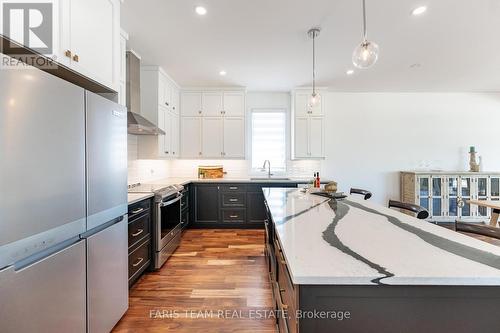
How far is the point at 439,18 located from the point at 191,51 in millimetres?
2862

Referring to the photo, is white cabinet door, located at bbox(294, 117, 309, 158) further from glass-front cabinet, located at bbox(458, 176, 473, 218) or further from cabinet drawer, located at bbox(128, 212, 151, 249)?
cabinet drawer, located at bbox(128, 212, 151, 249)

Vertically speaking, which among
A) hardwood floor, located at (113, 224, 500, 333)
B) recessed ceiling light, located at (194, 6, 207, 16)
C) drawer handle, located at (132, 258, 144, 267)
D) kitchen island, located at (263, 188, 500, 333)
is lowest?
hardwood floor, located at (113, 224, 500, 333)

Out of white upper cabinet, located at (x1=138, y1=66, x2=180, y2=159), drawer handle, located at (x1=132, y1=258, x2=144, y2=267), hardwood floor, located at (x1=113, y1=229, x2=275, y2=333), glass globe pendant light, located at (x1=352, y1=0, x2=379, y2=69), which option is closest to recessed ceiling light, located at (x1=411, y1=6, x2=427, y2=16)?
glass globe pendant light, located at (x1=352, y1=0, x2=379, y2=69)

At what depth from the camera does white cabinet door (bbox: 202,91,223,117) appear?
450 cm

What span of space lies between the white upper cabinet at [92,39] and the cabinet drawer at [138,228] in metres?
1.26

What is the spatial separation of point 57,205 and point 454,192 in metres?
5.83

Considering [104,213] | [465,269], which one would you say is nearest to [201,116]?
[104,213]

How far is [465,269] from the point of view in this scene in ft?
2.53

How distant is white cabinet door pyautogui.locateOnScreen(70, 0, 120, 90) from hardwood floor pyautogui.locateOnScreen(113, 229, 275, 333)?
1.91 m

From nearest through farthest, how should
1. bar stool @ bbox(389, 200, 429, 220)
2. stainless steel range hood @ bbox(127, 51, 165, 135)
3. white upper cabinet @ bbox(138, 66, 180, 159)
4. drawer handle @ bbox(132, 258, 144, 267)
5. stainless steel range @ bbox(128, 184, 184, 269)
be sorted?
1. bar stool @ bbox(389, 200, 429, 220)
2. drawer handle @ bbox(132, 258, 144, 267)
3. stainless steel range @ bbox(128, 184, 184, 269)
4. stainless steel range hood @ bbox(127, 51, 165, 135)
5. white upper cabinet @ bbox(138, 66, 180, 159)

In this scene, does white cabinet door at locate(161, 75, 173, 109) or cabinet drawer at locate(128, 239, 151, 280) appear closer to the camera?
cabinet drawer at locate(128, 239, 151, 280)

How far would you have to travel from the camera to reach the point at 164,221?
282 cm

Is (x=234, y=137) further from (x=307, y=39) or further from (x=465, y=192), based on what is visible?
(x=465, y=192)

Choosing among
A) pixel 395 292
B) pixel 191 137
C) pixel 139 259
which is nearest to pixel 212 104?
pixel 191 137
